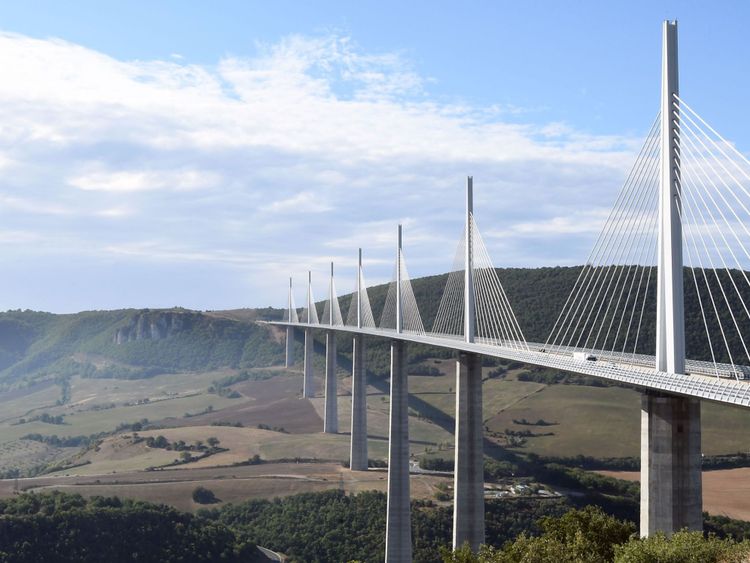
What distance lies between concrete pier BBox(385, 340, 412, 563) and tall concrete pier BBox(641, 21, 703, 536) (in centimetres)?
3291

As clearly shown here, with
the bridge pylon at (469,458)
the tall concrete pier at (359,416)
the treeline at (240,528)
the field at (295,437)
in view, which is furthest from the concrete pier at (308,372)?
the bridge pylon at (469,458)

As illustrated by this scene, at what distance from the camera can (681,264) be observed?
26.1 m

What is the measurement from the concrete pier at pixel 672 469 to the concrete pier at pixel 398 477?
33.1m

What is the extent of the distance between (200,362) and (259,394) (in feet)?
197

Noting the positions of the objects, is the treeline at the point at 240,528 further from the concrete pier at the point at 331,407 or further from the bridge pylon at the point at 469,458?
the concrete pier at the point at 331,407

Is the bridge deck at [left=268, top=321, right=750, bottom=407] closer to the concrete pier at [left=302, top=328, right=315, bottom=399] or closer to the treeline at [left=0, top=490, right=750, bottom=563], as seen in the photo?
the treeline at [left=0, top=490, right=750, bottom=563]

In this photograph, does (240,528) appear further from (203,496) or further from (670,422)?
(670,422)

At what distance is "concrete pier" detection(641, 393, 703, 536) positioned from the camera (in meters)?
26.0

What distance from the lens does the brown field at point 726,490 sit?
59625 mm

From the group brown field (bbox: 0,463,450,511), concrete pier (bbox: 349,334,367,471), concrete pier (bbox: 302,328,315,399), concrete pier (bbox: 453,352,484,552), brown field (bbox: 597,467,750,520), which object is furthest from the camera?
concrete pier (bbox: 302,328,315,399)

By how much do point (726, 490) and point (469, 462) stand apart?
2912cm

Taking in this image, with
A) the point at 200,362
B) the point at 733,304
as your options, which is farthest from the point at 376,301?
the point at 733,304

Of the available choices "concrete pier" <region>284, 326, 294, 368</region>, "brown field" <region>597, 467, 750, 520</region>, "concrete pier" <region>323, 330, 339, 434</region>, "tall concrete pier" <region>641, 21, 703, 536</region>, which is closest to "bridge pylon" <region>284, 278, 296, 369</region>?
"concrete pier" <region>284, 326, 294, 368</region>

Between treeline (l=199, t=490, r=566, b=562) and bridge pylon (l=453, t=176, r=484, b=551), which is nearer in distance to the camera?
bridge pylon (l=453, t=176, r=484, b=551)
